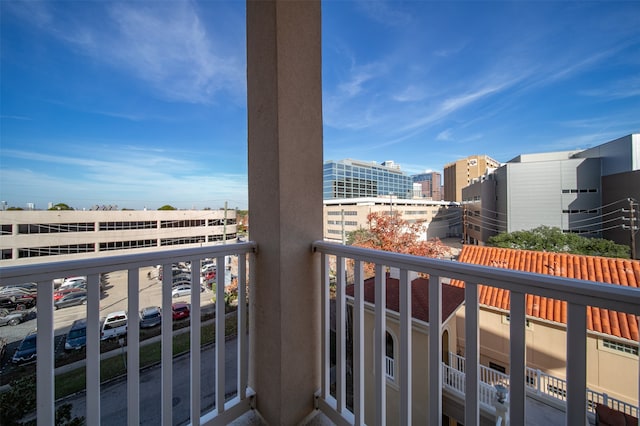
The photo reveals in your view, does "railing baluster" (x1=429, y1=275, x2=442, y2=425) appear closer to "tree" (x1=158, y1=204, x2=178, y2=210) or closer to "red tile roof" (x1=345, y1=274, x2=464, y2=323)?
"red tile roof" (x1=345, y1=274, x2=464, y2=323)

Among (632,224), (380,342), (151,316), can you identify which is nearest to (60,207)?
(151,316)

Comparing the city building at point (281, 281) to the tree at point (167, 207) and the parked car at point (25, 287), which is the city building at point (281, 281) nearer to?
the parked car at point (25, 287)

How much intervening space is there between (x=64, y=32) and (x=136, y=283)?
1313 mm

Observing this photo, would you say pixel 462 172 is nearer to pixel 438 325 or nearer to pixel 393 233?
pixel 393 233

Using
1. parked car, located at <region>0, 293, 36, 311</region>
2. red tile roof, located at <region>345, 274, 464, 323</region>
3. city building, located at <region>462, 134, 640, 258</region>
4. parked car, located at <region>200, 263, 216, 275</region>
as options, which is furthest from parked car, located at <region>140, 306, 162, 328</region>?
city building, located at <region>462, 134, 640, 258</region>

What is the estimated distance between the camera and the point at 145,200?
1.42 metres

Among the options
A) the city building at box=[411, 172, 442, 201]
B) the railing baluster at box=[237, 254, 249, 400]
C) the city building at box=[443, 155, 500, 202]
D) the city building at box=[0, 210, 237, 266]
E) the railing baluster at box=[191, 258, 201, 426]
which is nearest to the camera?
the city building at box=[0, 210, 237, 266]

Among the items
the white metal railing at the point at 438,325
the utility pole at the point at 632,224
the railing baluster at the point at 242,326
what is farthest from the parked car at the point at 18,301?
the utility pole at the point at 632,224

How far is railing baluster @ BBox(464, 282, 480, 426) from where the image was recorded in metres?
0.85

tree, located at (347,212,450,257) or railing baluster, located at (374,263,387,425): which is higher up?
tree, located at (347,212,450,257)

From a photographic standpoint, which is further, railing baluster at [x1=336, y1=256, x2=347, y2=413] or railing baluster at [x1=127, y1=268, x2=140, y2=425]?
railing baluster at [x1=336, y1=256, x2=347, y2=413]

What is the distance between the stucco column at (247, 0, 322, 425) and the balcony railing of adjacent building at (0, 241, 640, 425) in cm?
8

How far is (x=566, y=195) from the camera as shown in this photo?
4.77 feet

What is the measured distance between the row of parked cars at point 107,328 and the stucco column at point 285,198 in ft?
1.29
